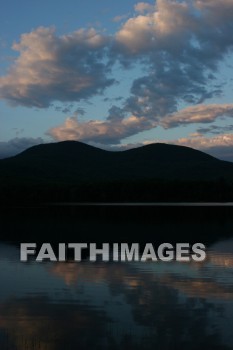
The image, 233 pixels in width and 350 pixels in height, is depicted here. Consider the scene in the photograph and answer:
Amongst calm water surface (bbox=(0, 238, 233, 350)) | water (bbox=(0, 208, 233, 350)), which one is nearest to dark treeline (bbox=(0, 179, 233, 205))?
water (bbox=(0, 208, 233, 350))

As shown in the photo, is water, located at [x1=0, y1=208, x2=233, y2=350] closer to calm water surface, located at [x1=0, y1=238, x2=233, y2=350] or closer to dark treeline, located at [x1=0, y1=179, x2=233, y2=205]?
calm water surface, located at [x1=0, y1=238, x2=233, y2=350]

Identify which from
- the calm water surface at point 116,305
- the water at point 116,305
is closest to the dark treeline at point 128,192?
the water at point 116,305

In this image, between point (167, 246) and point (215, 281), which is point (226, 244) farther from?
point (215, 281)

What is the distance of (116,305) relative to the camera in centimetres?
2192

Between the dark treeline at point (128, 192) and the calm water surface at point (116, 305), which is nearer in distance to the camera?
the calm water surface at point (116, 305)

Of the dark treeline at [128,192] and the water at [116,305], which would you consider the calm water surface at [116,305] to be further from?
the dark treeline at [128,192]

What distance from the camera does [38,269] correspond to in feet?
101

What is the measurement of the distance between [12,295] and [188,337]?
9.74 metres

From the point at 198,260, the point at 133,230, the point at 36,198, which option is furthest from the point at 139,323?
the point at 36,198

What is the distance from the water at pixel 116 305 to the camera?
56.0 ft

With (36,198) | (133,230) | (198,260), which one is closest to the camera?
(198,260)

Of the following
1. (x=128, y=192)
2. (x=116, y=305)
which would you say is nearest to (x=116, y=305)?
(x=116, y=305)

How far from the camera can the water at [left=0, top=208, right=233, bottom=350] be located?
17.1 m

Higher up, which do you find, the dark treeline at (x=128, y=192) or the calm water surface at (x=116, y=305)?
the dark treeline at (x=128, y=192)
